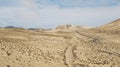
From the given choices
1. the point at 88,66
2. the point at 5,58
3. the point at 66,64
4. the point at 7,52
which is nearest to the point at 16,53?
the point at 7,52

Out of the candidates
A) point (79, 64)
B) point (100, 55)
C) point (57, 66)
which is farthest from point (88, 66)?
point (100, 55)

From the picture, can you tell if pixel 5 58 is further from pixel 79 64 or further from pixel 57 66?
pixel 79 64

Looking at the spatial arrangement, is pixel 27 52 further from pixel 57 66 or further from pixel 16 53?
pixel 57 66

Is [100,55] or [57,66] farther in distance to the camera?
[100,55]

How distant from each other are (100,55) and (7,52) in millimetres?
14585

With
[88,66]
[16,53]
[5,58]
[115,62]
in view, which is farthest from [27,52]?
[115,62]

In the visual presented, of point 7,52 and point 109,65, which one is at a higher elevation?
point 7,52

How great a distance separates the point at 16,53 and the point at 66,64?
665 centimetres

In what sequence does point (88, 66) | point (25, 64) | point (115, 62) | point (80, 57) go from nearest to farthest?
1. point (25, 64)
2. point (88, 66)
3. point (115, 62)
4. point (80, 57)

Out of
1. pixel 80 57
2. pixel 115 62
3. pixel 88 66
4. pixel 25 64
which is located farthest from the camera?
pixel 80 57

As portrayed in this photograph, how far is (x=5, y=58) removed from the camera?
113ft

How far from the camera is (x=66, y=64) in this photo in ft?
119

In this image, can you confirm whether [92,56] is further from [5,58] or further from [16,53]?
[5,58]

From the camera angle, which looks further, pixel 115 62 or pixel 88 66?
pixel 115 62
